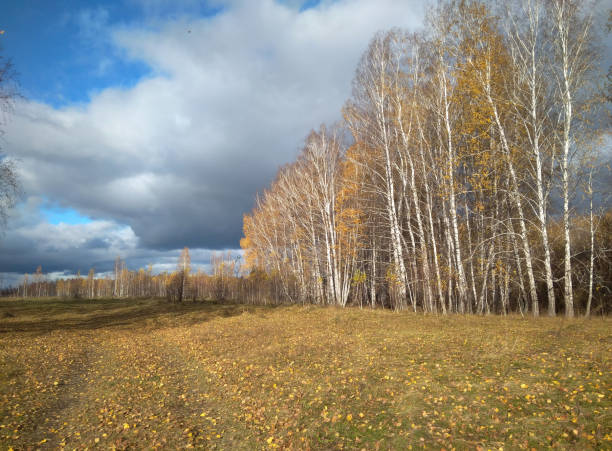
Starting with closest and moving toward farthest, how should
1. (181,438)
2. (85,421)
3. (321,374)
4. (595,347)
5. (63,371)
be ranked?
(181,438), (85,421), (595,347), (321,374), (63,371)

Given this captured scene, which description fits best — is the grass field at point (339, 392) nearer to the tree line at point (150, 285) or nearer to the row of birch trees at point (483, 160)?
the row of birch trees at point (483, 160)

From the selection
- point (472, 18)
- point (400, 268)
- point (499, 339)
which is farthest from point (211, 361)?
point (472, 18)

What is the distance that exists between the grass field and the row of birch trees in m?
3.77

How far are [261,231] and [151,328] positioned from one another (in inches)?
692

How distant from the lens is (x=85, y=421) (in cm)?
662

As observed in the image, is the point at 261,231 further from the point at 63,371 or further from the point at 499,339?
the point at 499,339

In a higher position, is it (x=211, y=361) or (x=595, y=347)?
(x=595, y=347)

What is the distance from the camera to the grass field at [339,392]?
16.4 feet

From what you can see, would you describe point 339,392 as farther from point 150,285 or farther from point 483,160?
point 150,285

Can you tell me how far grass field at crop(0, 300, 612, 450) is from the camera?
16.4 feet

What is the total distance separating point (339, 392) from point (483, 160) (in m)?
12.3

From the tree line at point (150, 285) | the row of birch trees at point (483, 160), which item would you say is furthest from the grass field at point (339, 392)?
the tree line at point (150, 285)

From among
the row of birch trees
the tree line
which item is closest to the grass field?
the row of birch trees

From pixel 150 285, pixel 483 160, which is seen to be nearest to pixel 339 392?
pixel 483 160
